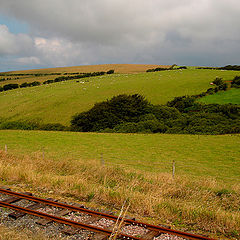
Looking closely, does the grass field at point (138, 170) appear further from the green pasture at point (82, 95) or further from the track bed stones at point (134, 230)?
the track bed stones at point (134, 230)

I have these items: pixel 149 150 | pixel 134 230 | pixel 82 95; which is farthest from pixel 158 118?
pixel 134 230

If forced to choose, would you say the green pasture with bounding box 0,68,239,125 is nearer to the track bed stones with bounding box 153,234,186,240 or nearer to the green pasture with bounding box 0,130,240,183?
the green pasture with bounding box 0,130,240,183

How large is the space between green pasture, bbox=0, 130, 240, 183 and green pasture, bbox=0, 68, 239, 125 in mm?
19204

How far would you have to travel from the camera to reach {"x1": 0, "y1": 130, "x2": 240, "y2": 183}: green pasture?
21.5 m

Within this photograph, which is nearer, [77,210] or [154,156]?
[77,210]

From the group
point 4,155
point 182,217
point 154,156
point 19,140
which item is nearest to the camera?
point 182,217

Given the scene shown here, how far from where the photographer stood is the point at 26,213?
28.3ft

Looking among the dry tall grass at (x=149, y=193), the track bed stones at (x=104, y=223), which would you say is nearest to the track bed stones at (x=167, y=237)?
the dry tall grass at (x=149, y=193)

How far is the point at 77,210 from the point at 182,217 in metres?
3.43

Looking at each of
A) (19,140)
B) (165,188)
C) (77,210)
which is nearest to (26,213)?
(77,210)

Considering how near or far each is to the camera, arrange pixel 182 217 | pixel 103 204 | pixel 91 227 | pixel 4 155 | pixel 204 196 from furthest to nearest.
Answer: pixel 4 155
pixel 204 196
pixel 103 204
pixel 182 217
pixel 91 227

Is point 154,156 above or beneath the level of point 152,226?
beneath

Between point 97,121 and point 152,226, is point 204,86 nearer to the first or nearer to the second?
point 97,121

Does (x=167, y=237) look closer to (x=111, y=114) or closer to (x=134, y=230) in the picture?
(x=134, y=230)
